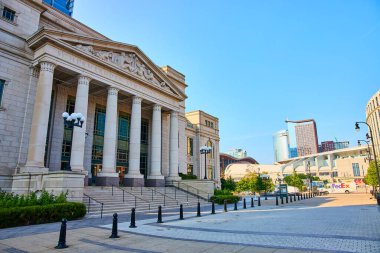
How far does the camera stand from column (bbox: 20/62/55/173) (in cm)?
2047

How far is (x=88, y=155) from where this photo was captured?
95.7 ft

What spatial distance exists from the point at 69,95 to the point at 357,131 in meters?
31.3

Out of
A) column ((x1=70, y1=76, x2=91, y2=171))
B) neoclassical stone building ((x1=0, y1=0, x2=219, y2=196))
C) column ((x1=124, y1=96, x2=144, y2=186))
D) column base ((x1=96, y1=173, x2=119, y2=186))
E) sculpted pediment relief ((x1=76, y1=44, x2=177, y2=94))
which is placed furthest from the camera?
column ((x1=124, y1=96, x2=144, y2=186))

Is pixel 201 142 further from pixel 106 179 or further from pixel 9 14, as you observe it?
pixel 9 14

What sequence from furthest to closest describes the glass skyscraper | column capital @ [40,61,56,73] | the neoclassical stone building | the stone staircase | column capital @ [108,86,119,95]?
1. the glass skyscraper
2. column capital @ [108,86,119,95]
3. column capital @ [40,61,56,73]
4. the neoclassical stone building
5. the stone staircase

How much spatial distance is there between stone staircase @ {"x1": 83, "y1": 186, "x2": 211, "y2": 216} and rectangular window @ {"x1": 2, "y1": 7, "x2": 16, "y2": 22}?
55.5 feet

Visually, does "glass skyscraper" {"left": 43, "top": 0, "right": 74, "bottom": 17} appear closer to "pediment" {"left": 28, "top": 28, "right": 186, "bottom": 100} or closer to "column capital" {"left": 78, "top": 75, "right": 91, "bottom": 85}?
"pediment" {"left": 28, "top": 28, "right": 186, "bottom": 100}

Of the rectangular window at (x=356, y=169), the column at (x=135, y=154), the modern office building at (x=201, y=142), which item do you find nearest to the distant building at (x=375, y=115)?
the rectangular window at (x=356, y=169)

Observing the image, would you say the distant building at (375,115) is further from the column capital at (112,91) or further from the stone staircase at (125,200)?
the column capital at (112,91)

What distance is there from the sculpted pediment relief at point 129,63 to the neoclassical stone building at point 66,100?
12cm

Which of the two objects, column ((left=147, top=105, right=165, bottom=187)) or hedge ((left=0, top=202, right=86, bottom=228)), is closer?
hedge ((left=0, top=202, right=86, bottom=228))

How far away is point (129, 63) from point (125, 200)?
16.6 metres

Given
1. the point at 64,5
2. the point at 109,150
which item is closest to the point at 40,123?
the point at 109,150

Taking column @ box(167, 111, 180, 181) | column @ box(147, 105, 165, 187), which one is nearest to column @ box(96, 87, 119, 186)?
column @ box(147, 105, 165, 187)
